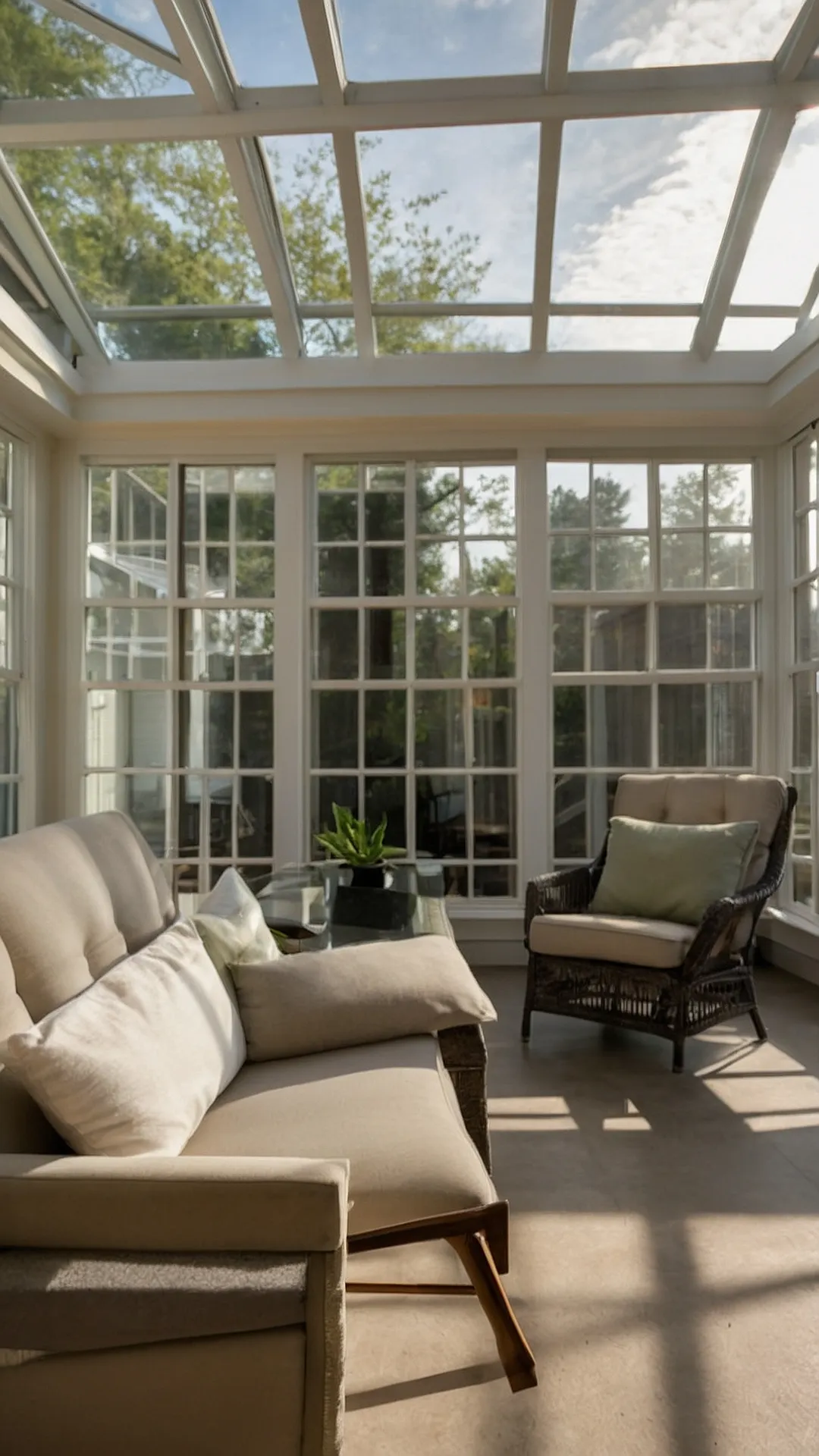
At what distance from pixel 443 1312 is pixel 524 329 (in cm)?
418

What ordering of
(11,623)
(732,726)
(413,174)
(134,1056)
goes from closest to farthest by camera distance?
1. (134,1056)
2. (413,174)
3. (11,623)
4. (732,726)

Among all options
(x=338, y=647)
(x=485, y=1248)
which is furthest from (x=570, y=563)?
(x=485, y=1248)

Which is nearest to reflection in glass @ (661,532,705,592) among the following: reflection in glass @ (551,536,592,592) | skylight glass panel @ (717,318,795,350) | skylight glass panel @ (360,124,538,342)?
reflection in glass @ (551,536,592,592)

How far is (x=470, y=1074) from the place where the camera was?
2.28m

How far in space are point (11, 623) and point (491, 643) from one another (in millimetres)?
2356

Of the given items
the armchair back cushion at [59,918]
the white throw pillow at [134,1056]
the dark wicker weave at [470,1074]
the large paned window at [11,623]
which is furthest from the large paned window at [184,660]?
the white throw pillow at [134,1056]

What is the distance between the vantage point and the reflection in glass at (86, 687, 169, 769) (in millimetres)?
5109

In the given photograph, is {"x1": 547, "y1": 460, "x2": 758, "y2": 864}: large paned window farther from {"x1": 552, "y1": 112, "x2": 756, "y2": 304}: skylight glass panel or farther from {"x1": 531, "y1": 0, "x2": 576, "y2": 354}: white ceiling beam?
{"x1": 552, "y1": 112, "x2": 756, "y2": 304}: skylight glass panel

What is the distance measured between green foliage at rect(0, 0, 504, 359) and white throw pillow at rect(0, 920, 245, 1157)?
333cm

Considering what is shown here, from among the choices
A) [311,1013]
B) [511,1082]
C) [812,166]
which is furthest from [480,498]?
[311,1013]

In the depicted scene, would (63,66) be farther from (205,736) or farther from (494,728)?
(494,728)

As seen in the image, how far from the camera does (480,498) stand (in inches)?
203

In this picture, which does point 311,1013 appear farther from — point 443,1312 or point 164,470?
point 164,470

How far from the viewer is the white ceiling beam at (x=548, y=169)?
3.32 m
